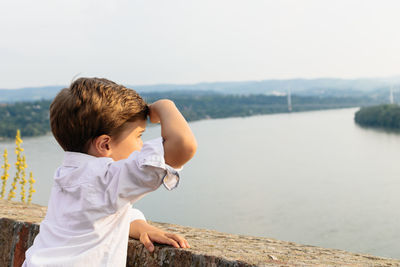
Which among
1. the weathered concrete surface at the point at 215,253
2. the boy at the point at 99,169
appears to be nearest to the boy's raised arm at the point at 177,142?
the boy at the point at 99,169

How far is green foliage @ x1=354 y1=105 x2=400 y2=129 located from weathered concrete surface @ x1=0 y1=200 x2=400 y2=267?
93.3 feet

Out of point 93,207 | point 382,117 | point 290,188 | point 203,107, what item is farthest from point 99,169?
point 203,107

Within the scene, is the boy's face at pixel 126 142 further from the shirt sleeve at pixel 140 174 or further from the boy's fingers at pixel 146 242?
the boy's fingers at pixel 146 242

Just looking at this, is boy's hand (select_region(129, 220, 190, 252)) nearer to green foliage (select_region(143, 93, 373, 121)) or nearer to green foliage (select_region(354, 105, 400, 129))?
green foliage (select_region(354, 105, 400, 129))

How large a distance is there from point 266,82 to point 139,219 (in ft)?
264

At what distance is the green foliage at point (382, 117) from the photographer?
1081 inches

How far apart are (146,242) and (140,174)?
14.4 inches

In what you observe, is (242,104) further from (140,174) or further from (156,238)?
(140,174)

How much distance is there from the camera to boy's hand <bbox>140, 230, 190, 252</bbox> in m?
1.04

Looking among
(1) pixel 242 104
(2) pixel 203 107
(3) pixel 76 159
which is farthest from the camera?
(1) pixel 242 104

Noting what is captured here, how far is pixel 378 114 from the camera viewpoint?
28.5 m

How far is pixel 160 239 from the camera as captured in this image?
3.42ft

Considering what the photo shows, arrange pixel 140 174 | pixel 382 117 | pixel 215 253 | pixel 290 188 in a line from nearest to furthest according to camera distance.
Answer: pixel 140 174 → pixel 215 253 → pixel 290 188 → pixel 382 117

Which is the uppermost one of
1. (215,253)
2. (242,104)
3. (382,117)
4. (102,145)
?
(102,145)
